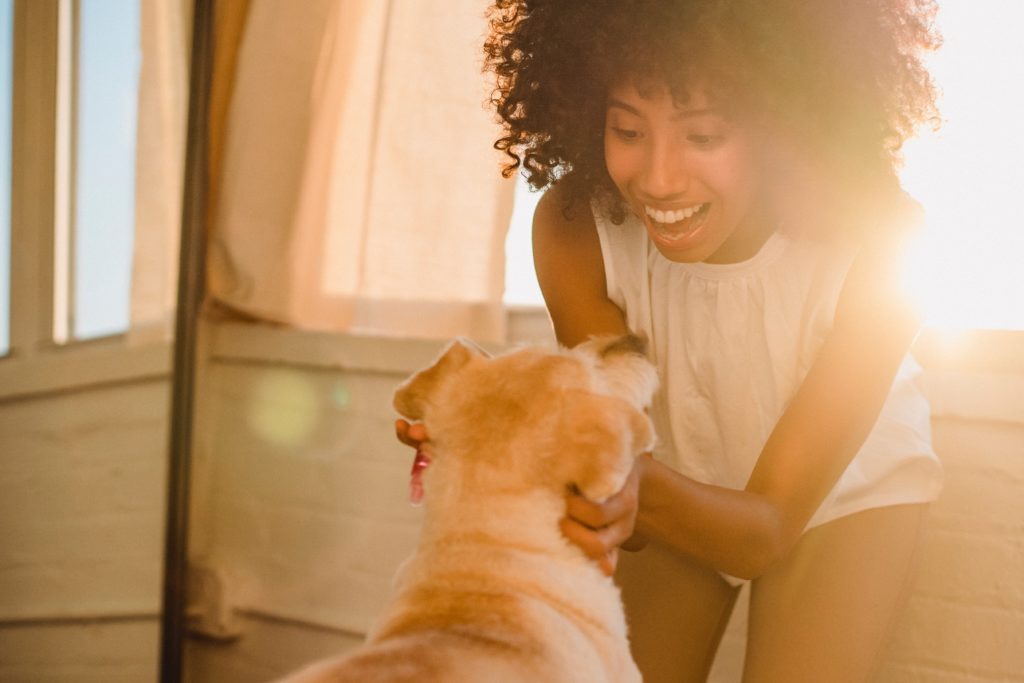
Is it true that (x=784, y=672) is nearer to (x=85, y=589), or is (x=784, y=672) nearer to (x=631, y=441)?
(x=631, y=441)

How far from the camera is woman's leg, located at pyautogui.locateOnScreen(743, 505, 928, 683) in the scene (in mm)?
1643

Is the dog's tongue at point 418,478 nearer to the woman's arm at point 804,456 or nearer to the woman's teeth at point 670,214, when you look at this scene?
the woman's arm at point 804,456

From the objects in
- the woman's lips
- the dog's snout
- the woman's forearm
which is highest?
the woman's lips

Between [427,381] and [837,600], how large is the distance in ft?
2.57

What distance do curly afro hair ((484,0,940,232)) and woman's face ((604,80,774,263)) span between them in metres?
0.03

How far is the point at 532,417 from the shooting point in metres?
1.34

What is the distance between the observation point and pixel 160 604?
283cm

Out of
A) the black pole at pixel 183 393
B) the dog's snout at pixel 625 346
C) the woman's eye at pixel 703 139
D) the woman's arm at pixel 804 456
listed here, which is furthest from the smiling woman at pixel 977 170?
the black pole at pixel 183 393

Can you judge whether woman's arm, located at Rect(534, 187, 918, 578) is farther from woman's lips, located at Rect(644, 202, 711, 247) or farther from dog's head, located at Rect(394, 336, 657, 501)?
woman's lips, located at Rect(644, 202, 711, 247)

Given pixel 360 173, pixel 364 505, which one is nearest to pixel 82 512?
pixel 364 505

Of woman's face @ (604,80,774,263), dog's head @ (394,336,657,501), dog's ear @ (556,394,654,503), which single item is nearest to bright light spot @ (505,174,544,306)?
woman's face @ (604,80,774,263)

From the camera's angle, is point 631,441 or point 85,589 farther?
point 85,589

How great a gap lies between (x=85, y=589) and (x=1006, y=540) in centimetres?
226

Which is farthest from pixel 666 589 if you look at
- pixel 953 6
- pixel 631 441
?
pixel 953 6
